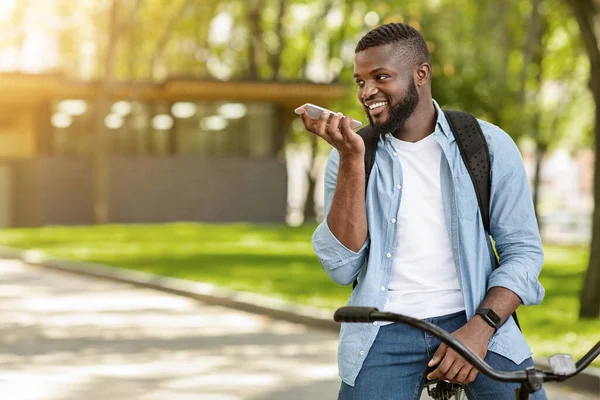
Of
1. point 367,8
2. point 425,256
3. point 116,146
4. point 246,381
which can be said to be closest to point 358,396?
point 425,256

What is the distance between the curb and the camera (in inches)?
356

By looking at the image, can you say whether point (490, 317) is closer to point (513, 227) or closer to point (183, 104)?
point (513, 227)

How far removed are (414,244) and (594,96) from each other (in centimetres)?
999

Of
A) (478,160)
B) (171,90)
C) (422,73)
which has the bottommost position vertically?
(478,160)

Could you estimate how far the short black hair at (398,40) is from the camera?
10.9 feet

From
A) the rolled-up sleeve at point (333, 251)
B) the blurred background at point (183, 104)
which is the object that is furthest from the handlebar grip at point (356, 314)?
the blurred background at point (183, 104)

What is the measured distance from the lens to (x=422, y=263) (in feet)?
10.9

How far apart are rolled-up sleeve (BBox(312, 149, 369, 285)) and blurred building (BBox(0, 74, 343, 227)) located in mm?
38962

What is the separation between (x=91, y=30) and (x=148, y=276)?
86.4 feet

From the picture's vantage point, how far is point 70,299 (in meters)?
16.8

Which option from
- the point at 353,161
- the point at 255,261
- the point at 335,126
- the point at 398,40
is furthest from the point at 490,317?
the point at 255,261

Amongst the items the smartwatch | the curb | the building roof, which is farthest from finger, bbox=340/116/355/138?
the building roof

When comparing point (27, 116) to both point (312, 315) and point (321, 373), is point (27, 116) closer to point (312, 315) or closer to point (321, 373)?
point (312, 315)

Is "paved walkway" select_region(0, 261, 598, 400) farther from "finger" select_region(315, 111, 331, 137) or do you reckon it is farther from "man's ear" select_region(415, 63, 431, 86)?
"finger" select_region(315, 111, 331, 137)
